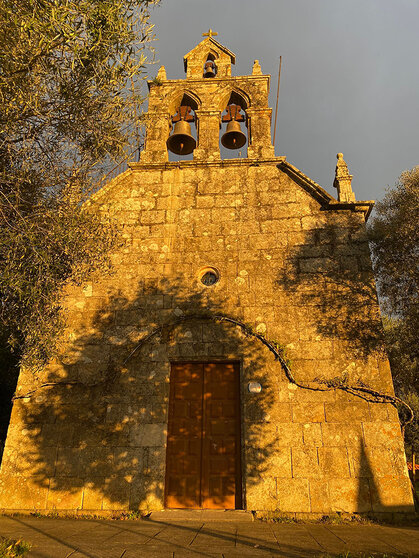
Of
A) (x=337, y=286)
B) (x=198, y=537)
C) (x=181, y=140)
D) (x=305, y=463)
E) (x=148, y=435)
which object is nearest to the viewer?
(x=198, y=537)

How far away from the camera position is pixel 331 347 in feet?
24.9

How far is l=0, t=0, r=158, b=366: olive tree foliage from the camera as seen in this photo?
18.9 feet

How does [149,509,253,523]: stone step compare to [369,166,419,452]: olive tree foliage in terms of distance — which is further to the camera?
[369,166,419,452]: olive tree foliage

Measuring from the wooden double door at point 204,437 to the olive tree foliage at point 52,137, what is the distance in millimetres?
2707

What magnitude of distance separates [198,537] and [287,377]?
328 cm

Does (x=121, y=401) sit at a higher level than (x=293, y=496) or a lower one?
higher

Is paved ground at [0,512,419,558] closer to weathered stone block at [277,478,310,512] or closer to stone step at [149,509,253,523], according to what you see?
stone step at [149,509,253,523]

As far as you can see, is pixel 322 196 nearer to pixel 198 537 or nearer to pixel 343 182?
pixel 343 182

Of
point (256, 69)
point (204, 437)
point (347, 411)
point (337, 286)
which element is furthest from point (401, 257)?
point (256, 69)

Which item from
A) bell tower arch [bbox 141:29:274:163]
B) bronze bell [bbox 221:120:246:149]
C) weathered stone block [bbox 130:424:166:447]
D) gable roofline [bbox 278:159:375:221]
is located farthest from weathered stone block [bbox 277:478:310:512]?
bronze bell [bbox 221:120:246:149]

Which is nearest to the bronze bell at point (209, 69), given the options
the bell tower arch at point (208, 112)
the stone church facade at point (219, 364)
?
the bell tower arch at point (208, 112)

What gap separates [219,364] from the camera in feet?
25.8

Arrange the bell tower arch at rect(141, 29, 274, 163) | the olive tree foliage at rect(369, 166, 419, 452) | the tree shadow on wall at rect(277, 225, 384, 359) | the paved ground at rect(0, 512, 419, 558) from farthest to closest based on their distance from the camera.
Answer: the bell tower arch at rect(141, 29, 274, 163) → the olive tree foliage at rect(369, 166, 419, 452) → the tree shadow on wall at rect(277, 225, 384, 359) → the paved ground at rect(0, 512, 419, 558)

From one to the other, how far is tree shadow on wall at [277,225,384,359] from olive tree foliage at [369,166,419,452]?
0.90m
